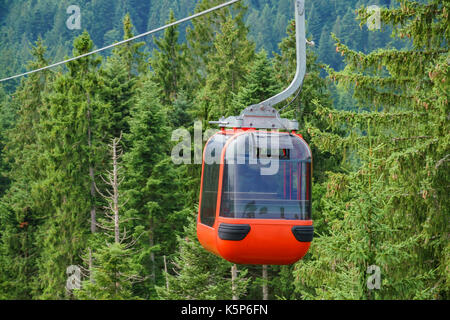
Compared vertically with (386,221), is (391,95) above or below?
above

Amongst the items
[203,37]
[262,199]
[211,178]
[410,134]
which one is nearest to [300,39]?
[262,199]

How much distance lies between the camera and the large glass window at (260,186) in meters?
9.79

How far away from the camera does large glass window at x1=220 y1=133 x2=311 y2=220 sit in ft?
32.1

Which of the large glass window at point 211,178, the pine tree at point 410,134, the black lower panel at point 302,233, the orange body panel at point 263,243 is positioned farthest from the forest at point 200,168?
the large glass window at point 211,178

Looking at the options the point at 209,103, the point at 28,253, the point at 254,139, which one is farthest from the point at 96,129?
the point at 254,139

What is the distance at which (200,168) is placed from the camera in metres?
35.2

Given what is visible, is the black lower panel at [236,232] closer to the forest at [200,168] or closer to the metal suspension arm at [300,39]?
the forest at [200,168]

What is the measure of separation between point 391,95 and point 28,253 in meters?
32.1

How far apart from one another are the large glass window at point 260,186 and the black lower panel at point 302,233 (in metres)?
0.17

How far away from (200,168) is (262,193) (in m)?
25.4

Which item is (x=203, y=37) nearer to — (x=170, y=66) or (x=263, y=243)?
(x=170, y=66)

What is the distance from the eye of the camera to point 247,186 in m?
9.85
